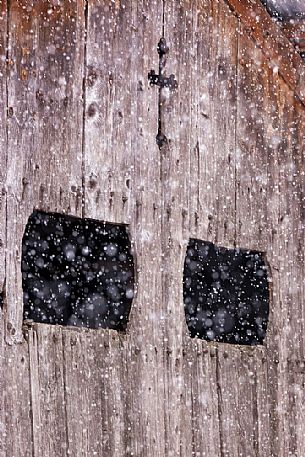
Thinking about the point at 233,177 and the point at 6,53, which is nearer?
the point at 6,53

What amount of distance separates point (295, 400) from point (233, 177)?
116cm

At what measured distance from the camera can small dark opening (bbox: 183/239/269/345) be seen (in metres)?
4.27

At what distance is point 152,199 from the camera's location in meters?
3.71

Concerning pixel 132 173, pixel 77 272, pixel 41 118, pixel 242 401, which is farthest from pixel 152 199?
pixel 242 401

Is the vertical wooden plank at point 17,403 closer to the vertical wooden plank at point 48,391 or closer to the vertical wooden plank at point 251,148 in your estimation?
the vertical wooden plank at point 48,391

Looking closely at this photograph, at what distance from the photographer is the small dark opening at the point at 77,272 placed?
3.74 metres

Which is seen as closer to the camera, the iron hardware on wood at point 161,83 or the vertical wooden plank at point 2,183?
the vertical wooden plank at point 2,183

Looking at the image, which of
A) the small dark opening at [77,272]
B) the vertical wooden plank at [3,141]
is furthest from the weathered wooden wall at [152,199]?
the small dark opening at [77,272]

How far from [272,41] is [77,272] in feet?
4.91

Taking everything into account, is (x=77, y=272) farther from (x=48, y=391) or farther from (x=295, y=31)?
(x=295, y=31)

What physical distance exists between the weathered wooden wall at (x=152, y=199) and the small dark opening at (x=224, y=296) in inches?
13.7

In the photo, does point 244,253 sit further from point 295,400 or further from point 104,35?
point 104,35

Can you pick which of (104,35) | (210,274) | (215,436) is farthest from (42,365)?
(104,35)

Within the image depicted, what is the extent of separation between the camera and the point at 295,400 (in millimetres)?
3936
